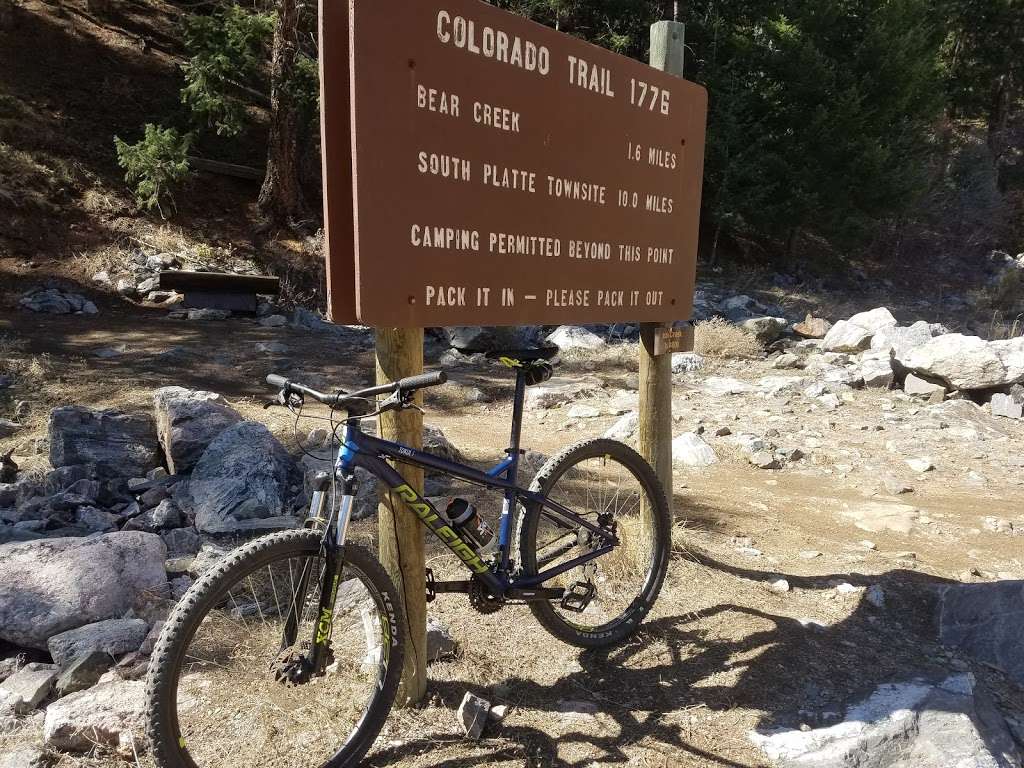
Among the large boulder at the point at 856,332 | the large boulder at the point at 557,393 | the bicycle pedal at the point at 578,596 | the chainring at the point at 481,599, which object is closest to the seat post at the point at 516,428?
the chainring at the point at 481,599

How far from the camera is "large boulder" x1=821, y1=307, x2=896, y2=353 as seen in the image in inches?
430

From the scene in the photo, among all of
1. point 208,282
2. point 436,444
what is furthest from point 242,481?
point 208,282

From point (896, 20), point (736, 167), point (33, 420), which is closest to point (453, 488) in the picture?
point (33, 420)

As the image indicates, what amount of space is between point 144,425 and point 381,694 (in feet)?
15.4

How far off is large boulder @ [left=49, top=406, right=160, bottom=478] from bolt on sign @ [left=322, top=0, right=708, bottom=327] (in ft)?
12.9

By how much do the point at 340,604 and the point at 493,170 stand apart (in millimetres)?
1936

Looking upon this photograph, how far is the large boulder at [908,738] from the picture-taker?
2592 millimetres

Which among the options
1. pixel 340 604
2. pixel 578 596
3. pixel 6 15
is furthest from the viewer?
pixel 6 15

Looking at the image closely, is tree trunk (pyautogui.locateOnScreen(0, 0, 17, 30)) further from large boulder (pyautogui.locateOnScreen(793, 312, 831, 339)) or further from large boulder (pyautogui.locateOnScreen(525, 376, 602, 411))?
large boulder (pyautogui.locateOnScreen(793, 312, 831, 339))

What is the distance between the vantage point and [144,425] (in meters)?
6.28

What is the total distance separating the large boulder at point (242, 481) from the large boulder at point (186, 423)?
296 millimetres

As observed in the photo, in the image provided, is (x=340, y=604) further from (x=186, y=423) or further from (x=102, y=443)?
(x=102, y=443)

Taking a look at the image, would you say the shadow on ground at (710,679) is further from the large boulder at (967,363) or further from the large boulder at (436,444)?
the large boulder at (967,363)

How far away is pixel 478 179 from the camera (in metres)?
2.63
